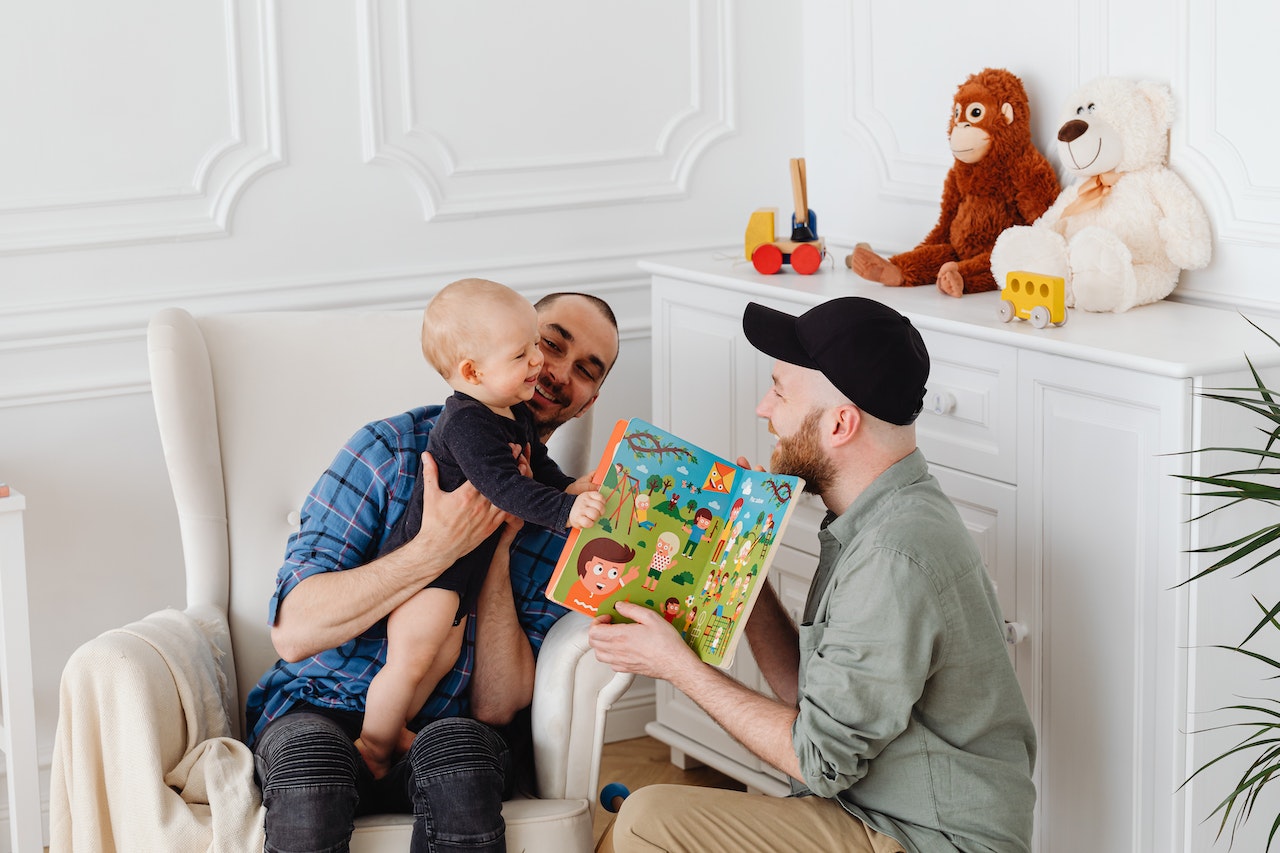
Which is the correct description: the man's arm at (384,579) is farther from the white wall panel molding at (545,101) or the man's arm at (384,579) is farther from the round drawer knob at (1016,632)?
the white wall panel molding at (545,101)

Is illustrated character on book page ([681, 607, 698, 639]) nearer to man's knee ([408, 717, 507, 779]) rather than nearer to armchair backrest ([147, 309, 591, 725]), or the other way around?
man's knee ([408, 717, 507, 779])

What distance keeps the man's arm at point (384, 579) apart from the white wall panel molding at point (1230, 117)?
3.86ft

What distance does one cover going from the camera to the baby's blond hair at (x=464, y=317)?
1772 millimetres

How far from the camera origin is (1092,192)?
2125 millimetres

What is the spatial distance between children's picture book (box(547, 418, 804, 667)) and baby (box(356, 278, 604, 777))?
0.30 feet

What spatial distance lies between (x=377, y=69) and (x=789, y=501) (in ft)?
4.64

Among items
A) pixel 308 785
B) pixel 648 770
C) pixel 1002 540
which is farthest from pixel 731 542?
pixel 648 770

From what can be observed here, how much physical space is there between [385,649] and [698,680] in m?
0.47

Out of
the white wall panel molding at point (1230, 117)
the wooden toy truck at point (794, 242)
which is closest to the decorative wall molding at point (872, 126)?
the wooden toy truck at point (794, 242)

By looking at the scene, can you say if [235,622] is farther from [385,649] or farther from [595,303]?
[595,303]

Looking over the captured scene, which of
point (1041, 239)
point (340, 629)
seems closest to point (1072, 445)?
point (1041, 239)

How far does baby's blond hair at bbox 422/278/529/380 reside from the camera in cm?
177

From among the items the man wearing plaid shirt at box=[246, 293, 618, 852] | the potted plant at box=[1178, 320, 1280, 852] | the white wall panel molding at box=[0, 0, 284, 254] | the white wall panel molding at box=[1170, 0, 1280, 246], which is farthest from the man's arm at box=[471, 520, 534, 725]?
the white wall panel molding at box=[1170, 0, 1280, 246]

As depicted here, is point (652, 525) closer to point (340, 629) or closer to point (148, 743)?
point (340, 629)
